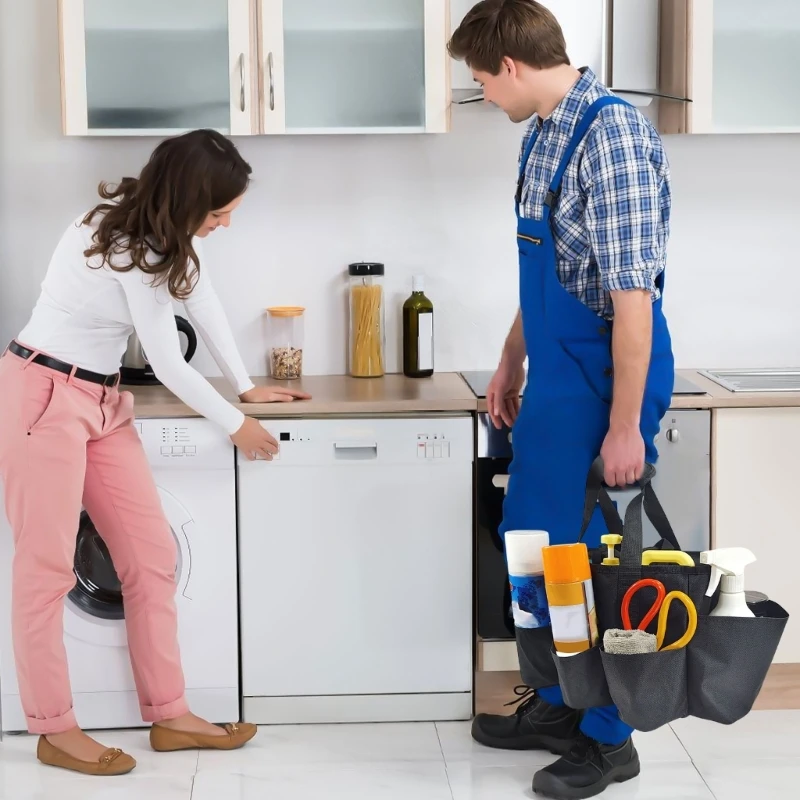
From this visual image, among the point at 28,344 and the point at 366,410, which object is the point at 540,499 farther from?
the point at 28,344

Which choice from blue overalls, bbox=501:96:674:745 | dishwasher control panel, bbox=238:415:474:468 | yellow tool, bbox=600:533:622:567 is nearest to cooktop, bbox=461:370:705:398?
dishwasher control panel, bbox=238:415:474:468

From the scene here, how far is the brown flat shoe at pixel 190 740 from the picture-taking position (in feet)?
8.81

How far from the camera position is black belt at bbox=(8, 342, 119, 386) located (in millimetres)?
2447

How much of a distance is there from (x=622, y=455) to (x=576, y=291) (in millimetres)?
335

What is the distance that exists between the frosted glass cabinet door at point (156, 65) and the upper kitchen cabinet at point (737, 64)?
41.4 inches

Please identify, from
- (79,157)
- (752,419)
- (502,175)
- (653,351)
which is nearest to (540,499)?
(653,351)

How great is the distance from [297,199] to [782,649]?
1704mm

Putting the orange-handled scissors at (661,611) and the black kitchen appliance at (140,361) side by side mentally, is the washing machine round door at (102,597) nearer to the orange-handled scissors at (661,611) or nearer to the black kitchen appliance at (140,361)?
the black kitchen appliance at (140,361)

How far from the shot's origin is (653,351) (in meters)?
2.35

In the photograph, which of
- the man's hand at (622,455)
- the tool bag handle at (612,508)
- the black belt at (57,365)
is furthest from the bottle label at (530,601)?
the black belt at (57,365)

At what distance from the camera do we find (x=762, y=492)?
280 cm

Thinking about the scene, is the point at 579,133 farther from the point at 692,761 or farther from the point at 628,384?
the point at 692,761

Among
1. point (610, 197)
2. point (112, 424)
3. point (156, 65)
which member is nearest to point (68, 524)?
point (112, 424)

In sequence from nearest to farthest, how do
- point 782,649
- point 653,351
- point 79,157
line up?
1. point 653,351
2. point 782,649
3. point 79,157
